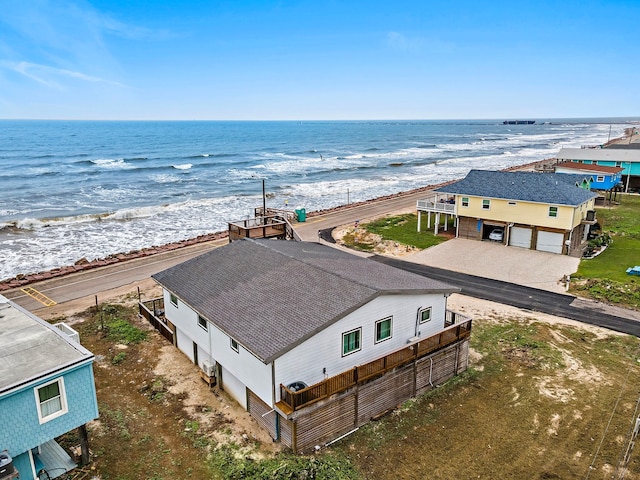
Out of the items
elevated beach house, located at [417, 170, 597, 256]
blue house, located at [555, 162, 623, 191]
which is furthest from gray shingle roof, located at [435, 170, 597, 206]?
blue house, located at [555, 162, 623, 191]

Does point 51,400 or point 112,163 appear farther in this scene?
point 112,163

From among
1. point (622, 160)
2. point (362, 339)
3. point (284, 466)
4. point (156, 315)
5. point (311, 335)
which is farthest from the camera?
point (622, 160)

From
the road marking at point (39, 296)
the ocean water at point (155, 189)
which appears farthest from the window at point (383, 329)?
the ocean water at point (155, 189)

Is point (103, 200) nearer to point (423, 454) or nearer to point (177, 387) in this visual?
point (177, 387)

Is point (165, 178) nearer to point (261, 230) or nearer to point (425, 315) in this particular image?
point (261, 230)

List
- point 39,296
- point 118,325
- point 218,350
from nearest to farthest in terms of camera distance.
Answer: point 218,350 < point 118,325 < point 39,296

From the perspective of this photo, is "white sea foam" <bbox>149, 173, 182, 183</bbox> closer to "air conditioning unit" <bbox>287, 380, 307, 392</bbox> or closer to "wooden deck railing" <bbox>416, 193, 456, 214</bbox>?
"wooden deck railing" <bbox>416, 193, 456, 214</bbox>

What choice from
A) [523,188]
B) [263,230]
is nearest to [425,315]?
[263,230]
